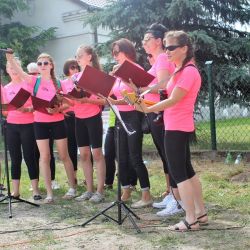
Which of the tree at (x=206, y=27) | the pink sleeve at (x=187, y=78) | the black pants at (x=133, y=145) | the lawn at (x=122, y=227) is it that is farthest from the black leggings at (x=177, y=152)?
the tree at (x=206, y=27)

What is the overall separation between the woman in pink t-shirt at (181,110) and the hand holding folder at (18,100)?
184cm

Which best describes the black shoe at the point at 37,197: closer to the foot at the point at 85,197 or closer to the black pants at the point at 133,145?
the foot at the point at 85,197

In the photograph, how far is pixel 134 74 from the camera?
14.5 feet

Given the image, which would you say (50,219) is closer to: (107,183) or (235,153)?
(107,183)

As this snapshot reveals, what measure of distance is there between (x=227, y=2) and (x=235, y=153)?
403cm

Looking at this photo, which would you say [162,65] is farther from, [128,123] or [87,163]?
[87,163]

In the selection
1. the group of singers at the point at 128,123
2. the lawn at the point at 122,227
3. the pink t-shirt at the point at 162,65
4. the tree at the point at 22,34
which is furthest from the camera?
the tree at the point at 22,34

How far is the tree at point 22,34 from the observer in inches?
747

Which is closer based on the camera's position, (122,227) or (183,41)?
(183,41)

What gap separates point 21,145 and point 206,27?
609 centimetres

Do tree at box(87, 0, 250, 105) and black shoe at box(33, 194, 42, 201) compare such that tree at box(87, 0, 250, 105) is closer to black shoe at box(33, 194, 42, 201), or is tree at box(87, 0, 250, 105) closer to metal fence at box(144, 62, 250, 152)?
metal fence at box(144, 62, 250, 152)

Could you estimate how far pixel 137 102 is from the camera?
4145 mm

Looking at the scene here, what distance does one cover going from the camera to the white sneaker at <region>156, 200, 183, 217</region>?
4929 millimetres

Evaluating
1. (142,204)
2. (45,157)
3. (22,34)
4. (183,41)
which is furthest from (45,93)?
(22,34)
